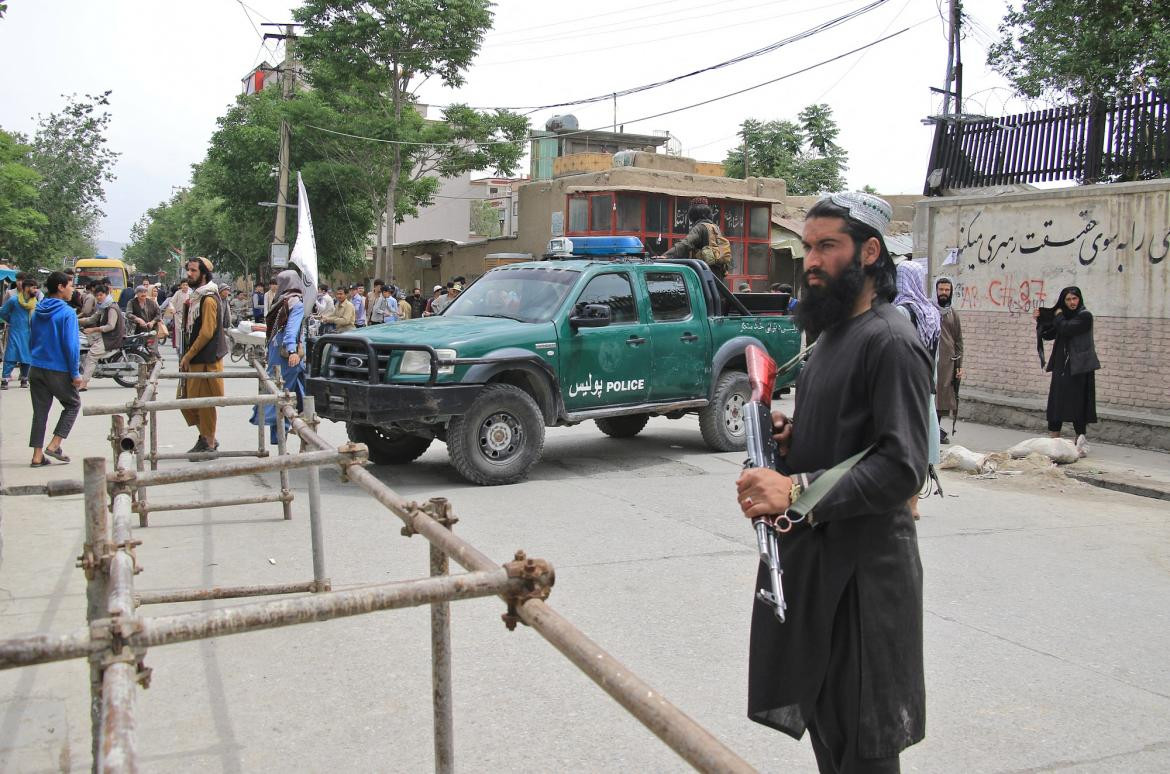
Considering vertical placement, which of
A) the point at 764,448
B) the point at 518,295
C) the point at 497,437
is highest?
the point at 518,295

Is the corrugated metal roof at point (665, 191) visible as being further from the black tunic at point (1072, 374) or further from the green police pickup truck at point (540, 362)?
the black tunic at point (1072, 374)

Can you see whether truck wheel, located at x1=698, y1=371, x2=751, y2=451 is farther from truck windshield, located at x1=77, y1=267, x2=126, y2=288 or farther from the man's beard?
truck windshield, located at x1=77, y1=267, x2=126, y2=288

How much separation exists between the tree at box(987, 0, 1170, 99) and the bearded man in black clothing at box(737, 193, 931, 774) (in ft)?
55.7

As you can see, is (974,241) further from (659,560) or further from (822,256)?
(822,256)

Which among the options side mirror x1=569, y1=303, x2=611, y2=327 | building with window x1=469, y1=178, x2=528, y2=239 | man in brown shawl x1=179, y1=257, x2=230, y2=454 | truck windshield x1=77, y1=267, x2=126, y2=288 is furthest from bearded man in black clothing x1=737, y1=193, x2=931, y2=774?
truck windshield x1=77, y1=267, x2=126, y2=288

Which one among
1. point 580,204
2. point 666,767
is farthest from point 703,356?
point 580,204

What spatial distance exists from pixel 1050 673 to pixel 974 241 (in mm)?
10817

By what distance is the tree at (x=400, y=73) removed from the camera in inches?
1250

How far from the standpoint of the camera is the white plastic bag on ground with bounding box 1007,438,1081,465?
10703 millimetres

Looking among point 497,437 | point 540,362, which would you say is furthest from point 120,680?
point 540,362

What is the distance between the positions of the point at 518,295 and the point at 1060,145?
7.97 meters

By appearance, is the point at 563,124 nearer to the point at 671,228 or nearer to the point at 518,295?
the point at 671,228

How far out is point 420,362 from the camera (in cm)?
875

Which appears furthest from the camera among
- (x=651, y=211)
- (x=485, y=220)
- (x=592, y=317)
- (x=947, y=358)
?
(x=485, y=220)
